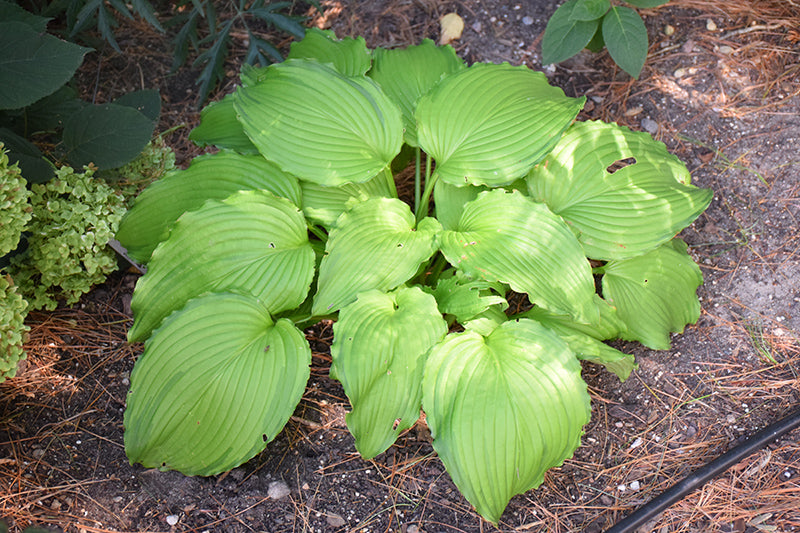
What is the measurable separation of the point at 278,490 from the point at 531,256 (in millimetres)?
967

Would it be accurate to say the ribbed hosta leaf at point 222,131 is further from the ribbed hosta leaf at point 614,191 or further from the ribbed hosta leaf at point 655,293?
the ribbed hosta leaf at point 655,293

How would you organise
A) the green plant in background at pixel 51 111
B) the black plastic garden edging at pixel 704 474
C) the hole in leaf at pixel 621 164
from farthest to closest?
the hole in leaf at pixel 621 164
the green plant in background at pixel 51 111
the black plastic garden edging at pixel 704 474

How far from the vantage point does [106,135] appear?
187 cm

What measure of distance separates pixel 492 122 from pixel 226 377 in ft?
3.48

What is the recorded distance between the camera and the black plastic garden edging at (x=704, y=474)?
1.61m

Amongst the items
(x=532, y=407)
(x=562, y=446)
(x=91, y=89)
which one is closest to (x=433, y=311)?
(x=532, y=407)

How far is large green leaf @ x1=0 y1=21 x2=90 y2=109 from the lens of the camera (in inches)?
66.9

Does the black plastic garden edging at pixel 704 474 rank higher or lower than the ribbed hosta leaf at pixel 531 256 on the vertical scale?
lower

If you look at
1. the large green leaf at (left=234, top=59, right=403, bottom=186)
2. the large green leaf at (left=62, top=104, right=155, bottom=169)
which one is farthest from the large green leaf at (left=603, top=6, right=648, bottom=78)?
the large green leaf at (left=62, top=104, right=155, bottom=169)

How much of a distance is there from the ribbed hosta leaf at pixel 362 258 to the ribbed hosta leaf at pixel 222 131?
0.46 meters

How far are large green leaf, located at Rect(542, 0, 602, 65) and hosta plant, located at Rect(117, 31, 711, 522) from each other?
207mm

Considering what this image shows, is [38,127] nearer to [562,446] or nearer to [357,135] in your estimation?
[357,135]

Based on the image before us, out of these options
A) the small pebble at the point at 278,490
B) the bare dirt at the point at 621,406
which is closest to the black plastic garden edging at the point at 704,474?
the bare dirt at the point at 621,406

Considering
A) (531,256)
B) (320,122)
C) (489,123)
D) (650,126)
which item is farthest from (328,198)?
(650,126)
